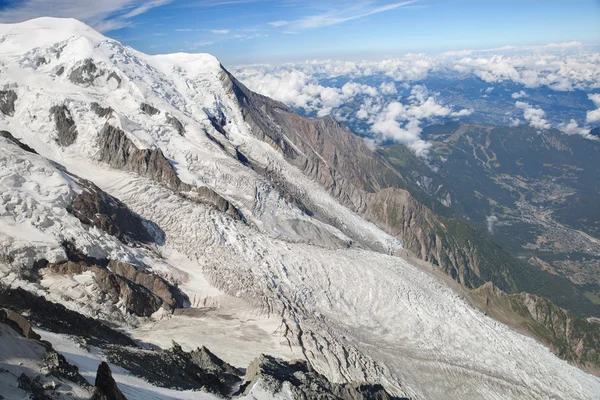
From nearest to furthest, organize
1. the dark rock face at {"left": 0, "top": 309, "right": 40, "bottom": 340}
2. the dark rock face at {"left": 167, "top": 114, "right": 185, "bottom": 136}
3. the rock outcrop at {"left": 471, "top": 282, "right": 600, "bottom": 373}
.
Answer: the dark rock face at {"left": 0, "top": 309, "right": 40, "bottom": 340}
the dark rock face at {"left": 167, "top": 114, "right": 185, "bottom": 136}
the rock outcrop at {"left": 471, "top": 282, "right": 600, "bottom": 373}

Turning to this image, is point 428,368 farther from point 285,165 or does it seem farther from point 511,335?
point 285,165

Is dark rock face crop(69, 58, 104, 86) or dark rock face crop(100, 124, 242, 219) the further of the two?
dark rock face crop(69, 58, 104, 86)

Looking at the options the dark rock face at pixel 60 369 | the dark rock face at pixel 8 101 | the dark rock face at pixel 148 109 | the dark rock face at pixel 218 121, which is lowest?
the dark rock face at pixel 60 369

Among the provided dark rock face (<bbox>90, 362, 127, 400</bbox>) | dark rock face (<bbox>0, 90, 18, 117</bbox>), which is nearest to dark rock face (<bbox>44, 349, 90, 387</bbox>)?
dark rock face (<bbox>90, 362, 127, 400</bbox>)

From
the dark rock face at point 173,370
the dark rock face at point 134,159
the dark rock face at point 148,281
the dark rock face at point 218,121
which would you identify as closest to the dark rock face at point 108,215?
the dark rock face at point 148,281

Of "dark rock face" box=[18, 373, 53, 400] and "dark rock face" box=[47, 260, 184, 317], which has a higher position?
"dark rock face" box=[18, 373, 53, 400]

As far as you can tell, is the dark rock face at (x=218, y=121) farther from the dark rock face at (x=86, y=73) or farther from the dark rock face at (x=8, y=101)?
the dark rock face at (x=8, y=101)

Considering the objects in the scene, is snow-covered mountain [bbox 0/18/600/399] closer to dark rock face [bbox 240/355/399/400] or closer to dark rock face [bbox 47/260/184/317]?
dark rock face [bbox 47/260/184/317]
